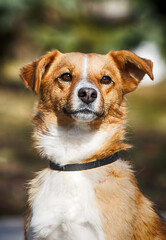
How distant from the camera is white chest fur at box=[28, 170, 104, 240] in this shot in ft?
10.1

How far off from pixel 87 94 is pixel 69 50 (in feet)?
35.9

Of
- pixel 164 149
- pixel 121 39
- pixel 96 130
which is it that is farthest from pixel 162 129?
pixel 96 130

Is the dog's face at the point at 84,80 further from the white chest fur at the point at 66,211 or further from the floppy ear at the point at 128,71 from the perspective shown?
the white chest fur at the point at 66,211

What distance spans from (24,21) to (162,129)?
610 cm

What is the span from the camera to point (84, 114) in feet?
11.1

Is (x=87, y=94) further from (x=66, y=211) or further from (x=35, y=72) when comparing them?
(x=66, y=211)

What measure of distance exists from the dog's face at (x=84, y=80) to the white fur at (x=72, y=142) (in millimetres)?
156

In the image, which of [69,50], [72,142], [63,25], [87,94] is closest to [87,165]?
[72,142]

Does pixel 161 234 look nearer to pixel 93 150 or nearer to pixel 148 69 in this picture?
pixel 93 150

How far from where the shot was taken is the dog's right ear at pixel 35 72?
353cm

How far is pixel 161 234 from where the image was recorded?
3.27 metres

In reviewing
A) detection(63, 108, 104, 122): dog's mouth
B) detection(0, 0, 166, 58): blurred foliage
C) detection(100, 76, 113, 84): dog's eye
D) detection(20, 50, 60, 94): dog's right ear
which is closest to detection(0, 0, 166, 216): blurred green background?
detection(0, 0, 166, 58): blurred foliage

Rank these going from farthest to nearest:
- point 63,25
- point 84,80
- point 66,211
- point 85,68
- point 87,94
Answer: point 63,25 → point 85,68 → point 84,80 → point 87,94 → point 66,211

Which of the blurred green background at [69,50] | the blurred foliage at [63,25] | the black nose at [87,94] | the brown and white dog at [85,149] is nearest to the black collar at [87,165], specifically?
the brown and white dog at [85,149]
